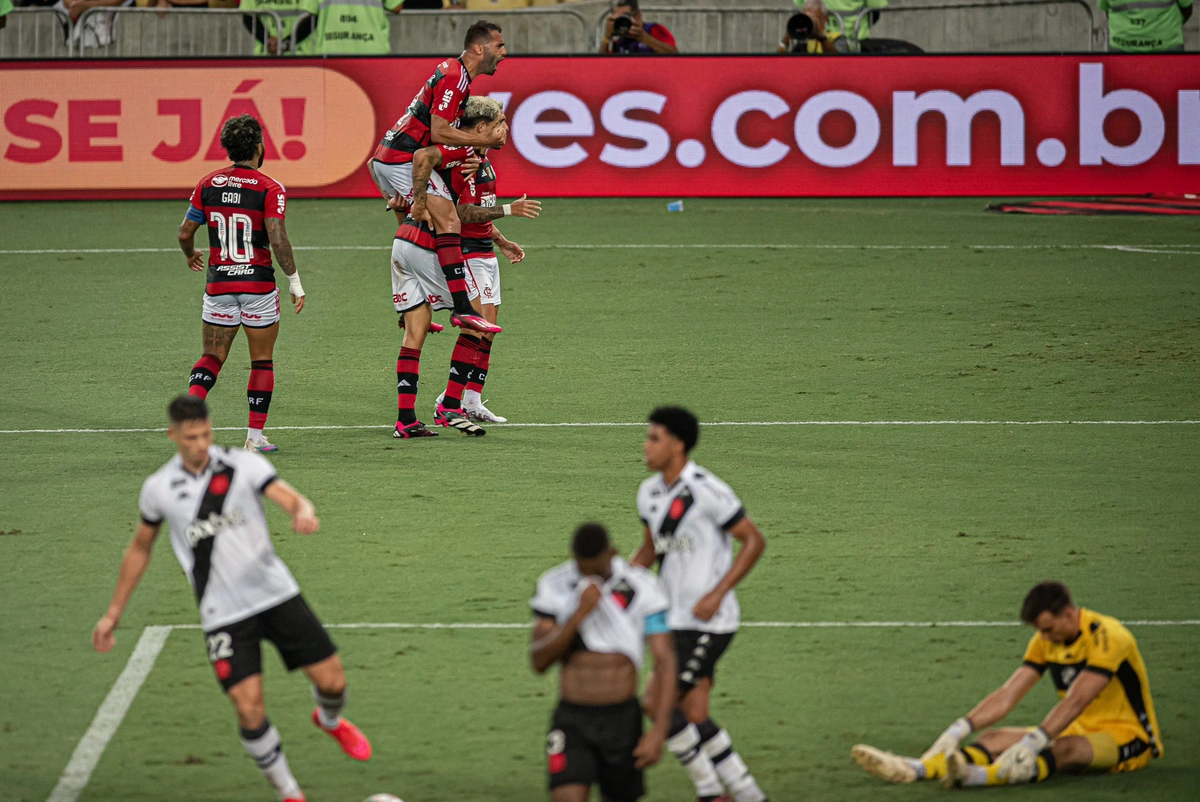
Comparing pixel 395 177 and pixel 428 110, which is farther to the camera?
pixel 395 177

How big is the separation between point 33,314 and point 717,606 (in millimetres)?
12771

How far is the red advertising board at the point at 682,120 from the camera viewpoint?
75.6 feet

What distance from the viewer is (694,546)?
638cm

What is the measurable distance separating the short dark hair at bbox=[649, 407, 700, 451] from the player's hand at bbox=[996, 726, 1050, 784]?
6.06 feet

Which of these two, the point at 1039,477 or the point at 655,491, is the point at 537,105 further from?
the point at 655,491

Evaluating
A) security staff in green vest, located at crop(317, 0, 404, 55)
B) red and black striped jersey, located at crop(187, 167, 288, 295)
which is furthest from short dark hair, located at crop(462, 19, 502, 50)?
security staff in green vest, located at crop(317, 0, 404, 55)

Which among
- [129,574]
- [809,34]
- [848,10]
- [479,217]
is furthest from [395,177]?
[848,10]

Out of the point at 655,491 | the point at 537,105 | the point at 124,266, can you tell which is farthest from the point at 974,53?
the point at 655,491

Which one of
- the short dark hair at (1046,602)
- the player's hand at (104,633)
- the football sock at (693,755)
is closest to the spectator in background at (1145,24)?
the short dark hair at (1046,602)

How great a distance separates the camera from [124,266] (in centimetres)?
1961

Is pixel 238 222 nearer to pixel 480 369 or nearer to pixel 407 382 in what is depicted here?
pixel 407 382

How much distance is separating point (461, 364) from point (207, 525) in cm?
631

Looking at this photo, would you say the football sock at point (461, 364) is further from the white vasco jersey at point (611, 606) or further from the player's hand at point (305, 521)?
the white vasco jersey at point (611, 606)

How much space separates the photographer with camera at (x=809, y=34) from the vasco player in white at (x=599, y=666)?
1964 cm
